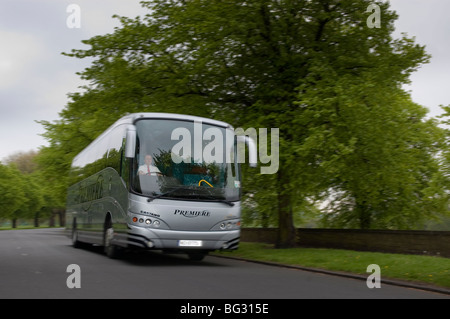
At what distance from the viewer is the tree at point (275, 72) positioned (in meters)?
17.3

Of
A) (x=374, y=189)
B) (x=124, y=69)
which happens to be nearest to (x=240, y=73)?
(x=124, y=69)

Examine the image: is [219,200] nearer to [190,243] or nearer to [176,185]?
[176,185]

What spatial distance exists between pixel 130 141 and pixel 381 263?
6817 mm

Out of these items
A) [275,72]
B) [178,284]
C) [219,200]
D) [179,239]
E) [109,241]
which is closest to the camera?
[178,284]

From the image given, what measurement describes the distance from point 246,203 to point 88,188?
408 inches

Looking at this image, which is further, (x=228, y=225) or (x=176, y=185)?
(x=228, y=225)

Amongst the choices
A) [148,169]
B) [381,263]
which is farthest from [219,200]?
[381,263]

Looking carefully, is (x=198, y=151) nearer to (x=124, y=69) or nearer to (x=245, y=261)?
(x=245, y=261)

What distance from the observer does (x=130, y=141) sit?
12750 mm

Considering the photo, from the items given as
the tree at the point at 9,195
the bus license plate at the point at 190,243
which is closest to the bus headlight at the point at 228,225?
the bus license plate at the point at 190,243

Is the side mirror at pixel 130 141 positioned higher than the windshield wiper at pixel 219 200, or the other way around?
the side mirror at pixel 130 141

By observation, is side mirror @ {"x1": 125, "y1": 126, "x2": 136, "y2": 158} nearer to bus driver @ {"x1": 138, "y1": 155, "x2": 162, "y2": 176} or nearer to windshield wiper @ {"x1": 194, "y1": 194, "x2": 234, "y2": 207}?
bus driver @ {"x1": 138, "y1": 155, "x2": 162, "y2": 176}

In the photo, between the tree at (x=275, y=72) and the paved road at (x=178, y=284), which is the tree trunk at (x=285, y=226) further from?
the paved road at (x=178, y=284)

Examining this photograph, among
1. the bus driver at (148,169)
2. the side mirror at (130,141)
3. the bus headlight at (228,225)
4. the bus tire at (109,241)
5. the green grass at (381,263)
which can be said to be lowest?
the green grass at (381,263)
